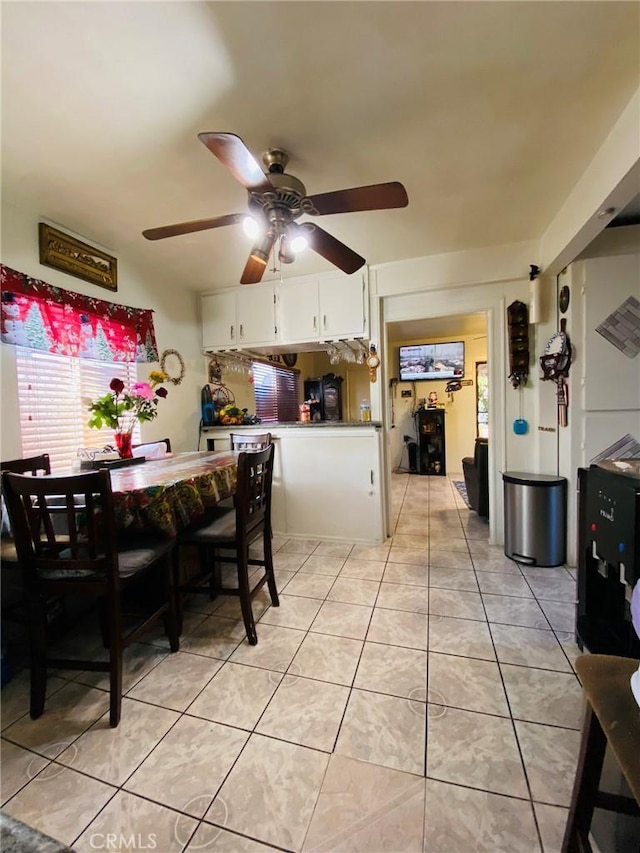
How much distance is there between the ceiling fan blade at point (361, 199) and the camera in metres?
1.37

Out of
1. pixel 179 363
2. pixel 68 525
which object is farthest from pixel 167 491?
pixel 179 363

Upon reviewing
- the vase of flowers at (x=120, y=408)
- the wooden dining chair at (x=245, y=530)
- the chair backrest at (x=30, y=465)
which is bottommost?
the wooden dining chair at (x=245, y=530)

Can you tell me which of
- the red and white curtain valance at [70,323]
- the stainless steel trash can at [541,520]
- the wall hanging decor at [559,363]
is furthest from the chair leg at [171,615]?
the wall hanging decor at [559,363]

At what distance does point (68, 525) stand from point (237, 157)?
150 cm

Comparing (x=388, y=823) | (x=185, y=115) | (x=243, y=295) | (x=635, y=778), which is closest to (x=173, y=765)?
(x=388, y=823)

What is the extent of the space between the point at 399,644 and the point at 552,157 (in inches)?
99.0

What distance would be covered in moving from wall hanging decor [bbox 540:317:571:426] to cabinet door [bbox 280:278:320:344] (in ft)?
5.93

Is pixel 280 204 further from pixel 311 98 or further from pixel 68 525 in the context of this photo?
pixel 68 525

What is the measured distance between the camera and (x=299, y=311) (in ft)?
10.1

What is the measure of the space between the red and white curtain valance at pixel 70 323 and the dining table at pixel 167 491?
854mm

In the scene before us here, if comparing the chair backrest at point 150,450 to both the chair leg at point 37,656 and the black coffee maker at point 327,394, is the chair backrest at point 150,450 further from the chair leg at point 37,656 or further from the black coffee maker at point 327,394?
the black coffee maker at point 327,394

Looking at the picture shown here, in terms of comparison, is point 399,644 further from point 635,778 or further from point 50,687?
point 50,687

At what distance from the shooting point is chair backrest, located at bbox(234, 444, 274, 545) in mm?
1701

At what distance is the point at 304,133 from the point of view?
1.50 m
